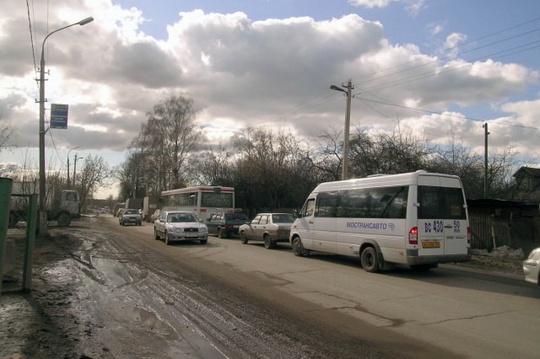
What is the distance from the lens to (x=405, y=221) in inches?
441

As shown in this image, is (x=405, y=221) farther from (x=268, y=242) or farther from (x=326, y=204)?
(x=268, y=242)

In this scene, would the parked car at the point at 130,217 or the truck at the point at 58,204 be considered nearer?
the truck at the point at 58,204

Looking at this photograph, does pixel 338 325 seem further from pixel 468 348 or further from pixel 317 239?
pixel 317 239

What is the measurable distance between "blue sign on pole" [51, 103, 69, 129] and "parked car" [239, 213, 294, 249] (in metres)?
11.5

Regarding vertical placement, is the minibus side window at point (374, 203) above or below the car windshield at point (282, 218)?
above

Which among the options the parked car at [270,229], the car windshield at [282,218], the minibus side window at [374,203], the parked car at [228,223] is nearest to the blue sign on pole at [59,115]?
the parked car at [228,223]

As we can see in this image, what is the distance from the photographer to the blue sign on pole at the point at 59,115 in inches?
921

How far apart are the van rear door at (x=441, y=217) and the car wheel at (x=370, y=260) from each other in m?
1.39

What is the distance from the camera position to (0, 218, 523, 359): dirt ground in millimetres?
5398

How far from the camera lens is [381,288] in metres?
9.80

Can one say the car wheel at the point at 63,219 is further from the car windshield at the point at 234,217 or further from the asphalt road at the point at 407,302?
the asphalt road at the point at 407,302

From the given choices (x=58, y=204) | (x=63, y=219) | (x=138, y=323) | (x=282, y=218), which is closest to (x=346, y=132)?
(x=282, y=218)

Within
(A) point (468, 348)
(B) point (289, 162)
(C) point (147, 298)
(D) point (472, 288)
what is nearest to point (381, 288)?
(D) point (472, 288)

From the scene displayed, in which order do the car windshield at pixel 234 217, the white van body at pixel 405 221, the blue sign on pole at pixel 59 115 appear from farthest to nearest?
the car windshield at pixel 234 217, the blue sign on pole at pixel 59 115, the white van body at pixel 405 221
